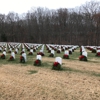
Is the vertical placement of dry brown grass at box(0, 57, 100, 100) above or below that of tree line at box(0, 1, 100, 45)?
below

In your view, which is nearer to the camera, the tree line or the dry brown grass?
the dry brown grass

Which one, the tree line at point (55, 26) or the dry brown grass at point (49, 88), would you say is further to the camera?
the tree line at point (55, 26)

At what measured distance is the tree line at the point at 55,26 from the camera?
43.6m

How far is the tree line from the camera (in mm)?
43625

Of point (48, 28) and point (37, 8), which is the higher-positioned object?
point (37, 8)

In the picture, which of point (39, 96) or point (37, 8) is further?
point (37, 8)

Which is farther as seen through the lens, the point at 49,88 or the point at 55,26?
the point at 55,26

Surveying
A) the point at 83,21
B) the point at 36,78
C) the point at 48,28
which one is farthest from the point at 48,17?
the point at 36,78

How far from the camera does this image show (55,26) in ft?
168

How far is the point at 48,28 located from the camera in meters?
51.2

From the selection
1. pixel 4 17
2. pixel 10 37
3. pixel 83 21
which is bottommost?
pixel 10 37

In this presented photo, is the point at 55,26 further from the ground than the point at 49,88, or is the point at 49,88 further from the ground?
the point at 55,26

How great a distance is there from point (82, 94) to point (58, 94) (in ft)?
2.23

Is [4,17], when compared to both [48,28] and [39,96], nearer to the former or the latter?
[48,28]
